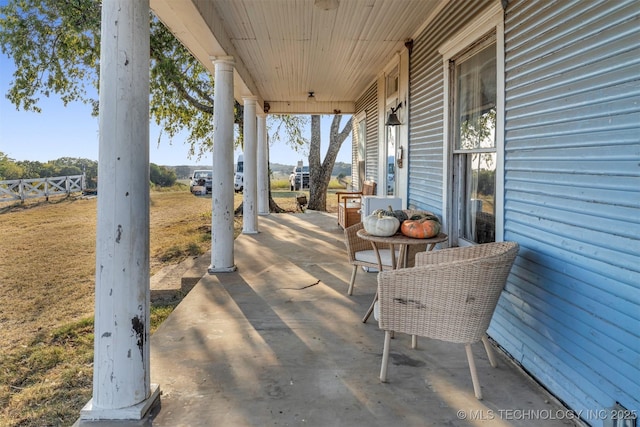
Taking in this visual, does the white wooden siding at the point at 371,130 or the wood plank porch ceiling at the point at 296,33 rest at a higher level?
the wood plank porch ceiling at the point at 296,33

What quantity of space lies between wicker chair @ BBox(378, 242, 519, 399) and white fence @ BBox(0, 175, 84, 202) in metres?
7.42

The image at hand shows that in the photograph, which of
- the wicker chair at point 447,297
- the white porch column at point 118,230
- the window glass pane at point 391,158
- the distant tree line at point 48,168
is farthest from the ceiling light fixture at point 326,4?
the distant tree line at point 48,168

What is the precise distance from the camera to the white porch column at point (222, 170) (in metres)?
4.55

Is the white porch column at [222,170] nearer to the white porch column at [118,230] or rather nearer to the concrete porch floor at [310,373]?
the concrete porch floor at [310,373]

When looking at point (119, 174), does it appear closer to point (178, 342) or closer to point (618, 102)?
point (178, 342)

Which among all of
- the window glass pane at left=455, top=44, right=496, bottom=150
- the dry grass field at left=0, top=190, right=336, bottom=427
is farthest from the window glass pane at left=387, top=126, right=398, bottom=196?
the dry grass field at left=0, top=190, right=336, bottom=427

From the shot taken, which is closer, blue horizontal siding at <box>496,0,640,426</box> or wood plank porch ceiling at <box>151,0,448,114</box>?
blue horizontal siding at <box>496,0,640,426</box>

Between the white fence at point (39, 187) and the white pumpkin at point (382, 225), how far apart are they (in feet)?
22.4

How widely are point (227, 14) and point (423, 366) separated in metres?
3.55

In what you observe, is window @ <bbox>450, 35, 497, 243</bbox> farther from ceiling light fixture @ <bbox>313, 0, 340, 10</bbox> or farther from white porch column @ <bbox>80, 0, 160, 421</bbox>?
white porch column @ <bbox>80, 0, 160, 421</bbox>

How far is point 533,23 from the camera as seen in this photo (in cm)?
233

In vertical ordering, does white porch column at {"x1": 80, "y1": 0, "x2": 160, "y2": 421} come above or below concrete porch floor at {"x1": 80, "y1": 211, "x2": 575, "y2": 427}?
above

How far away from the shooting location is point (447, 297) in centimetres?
210

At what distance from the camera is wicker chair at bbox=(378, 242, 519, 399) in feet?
6.77
